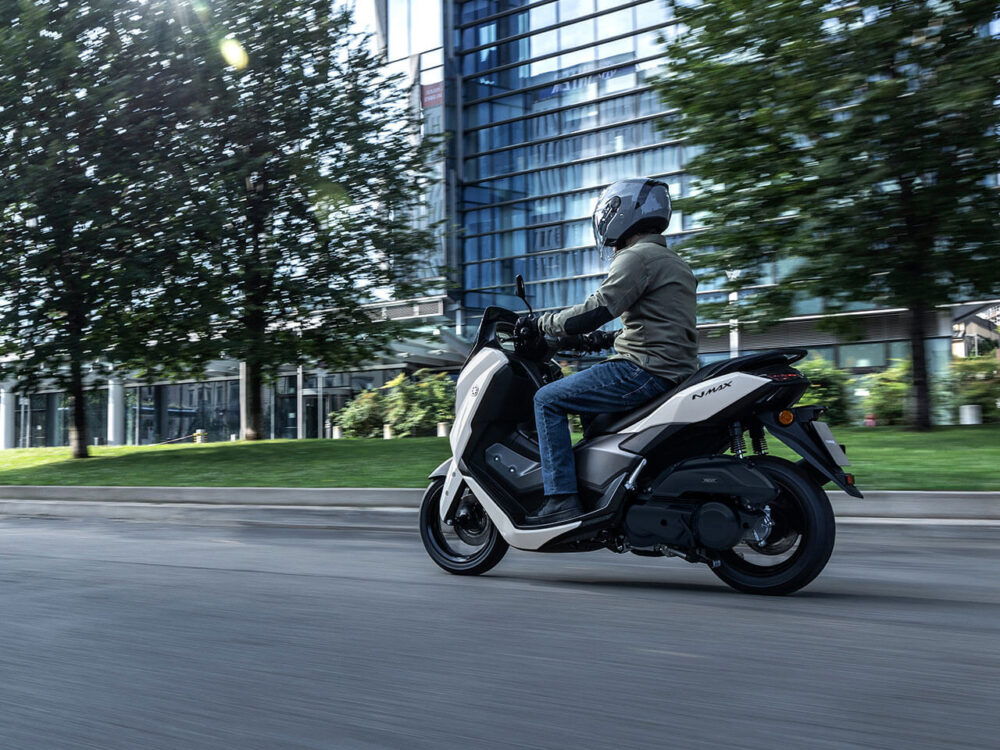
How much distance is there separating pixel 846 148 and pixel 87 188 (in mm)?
12251

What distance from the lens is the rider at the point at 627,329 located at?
4848mm

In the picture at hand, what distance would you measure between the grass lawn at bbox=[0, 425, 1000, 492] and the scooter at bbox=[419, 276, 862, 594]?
3975 mm

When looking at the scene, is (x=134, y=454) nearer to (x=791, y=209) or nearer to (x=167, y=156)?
(x=167, y=156)

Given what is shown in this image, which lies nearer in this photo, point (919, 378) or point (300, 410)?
point (919, 378)

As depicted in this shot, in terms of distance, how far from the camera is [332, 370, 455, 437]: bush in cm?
2345

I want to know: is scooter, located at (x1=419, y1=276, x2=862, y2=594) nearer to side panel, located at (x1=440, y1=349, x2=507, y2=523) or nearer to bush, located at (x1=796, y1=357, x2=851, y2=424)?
side panel, located at (x1=440, y1=349, x2=507, y2=523)

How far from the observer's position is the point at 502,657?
3.58m

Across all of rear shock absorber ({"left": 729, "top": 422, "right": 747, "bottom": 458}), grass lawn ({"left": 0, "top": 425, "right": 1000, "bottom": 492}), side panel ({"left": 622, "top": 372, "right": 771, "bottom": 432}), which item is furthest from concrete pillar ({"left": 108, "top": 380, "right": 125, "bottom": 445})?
rear shock absorber ({"left": 729, "top": 422, "right": 747, "bottom": 458})

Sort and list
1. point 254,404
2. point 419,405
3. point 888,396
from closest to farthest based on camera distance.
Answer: point 888,396 → point 254,404 → point 419,405

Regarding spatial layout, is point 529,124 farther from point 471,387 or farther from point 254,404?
point 471,387

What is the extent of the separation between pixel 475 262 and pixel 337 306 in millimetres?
38556

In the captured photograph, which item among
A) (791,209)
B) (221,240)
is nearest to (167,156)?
(221,240)

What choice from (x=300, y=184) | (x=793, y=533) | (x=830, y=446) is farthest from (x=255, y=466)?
(x=830, y=446)

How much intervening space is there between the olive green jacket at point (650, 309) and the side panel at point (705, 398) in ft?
0.93
